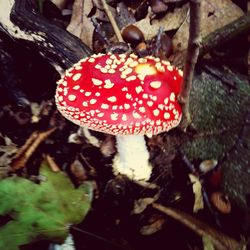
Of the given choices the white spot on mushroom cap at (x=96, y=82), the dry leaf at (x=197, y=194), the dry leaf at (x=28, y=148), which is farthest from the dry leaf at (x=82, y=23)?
the dry leaf at (x=197, y=194)

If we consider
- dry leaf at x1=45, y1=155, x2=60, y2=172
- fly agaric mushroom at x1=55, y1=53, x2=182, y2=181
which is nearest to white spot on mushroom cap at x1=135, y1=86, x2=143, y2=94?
fly agaric mushroom at x1=55, y1=53, x2=182, y2=181

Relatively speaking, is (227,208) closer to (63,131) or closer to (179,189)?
(179,189)

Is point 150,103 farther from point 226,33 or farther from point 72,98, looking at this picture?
point 226,33

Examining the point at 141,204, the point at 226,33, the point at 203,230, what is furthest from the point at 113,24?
the point at 203,230

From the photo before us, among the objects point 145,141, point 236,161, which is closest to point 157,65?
point 145,141

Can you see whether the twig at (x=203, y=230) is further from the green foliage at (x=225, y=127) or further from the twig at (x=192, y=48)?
the twig at (x=192, y=48)

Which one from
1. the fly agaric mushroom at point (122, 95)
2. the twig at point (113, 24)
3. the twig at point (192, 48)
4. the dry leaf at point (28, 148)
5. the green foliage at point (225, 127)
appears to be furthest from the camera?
the twig at point (113, 24)
